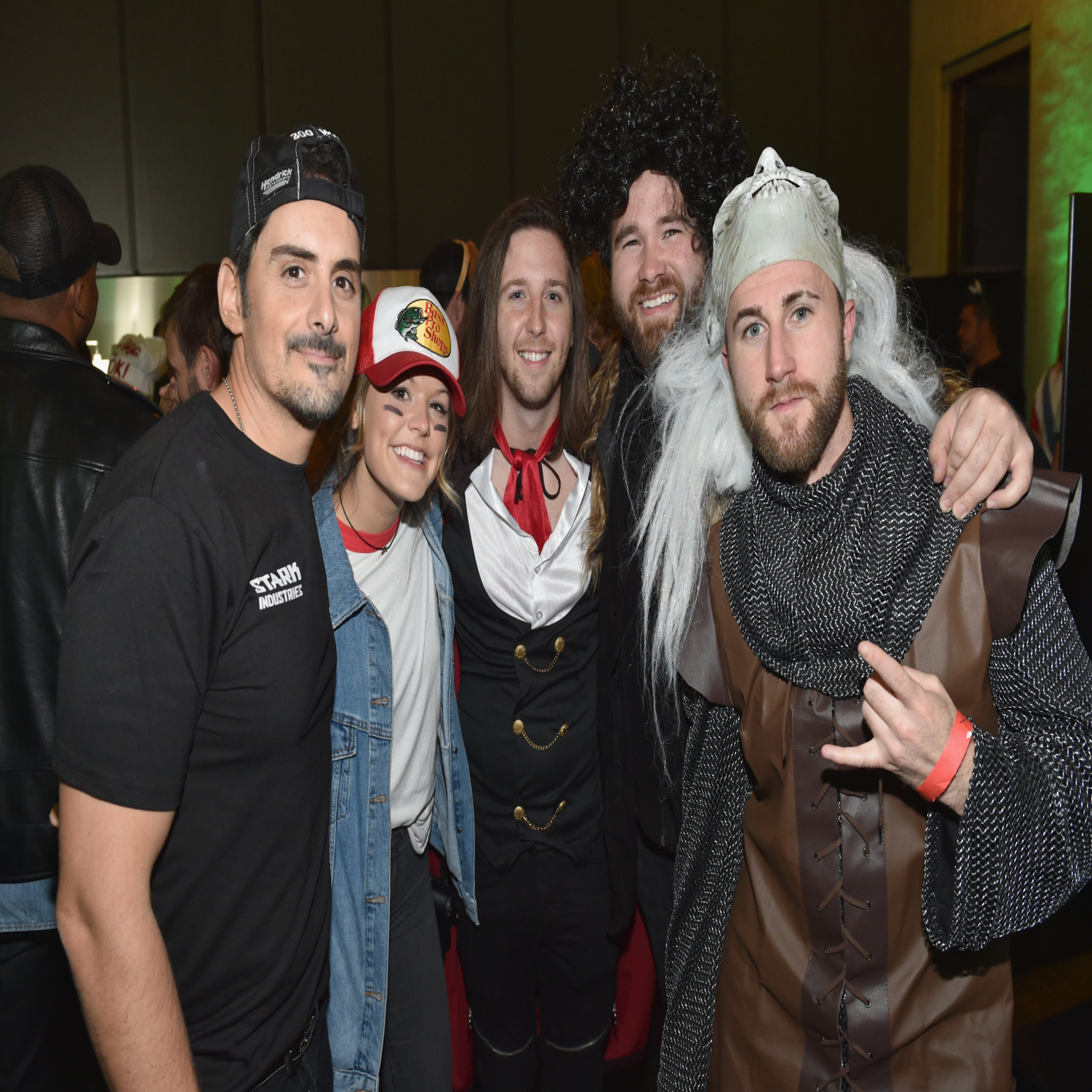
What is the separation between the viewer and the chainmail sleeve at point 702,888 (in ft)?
5.41

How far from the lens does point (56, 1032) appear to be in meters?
1.97

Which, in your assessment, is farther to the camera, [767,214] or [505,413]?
[505,413]

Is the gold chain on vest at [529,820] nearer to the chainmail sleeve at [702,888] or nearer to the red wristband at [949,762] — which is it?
the chainmail sleeve at [702,888]

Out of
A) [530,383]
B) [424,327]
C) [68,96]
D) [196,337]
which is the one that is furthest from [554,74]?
[424,327]

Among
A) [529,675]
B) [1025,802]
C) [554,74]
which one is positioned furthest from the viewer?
[554,74]

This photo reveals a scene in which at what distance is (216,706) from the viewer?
124 centimetres

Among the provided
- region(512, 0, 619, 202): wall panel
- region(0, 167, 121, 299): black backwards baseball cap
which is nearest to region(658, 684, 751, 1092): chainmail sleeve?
region(0, 167, 121, 299): black backwards baseball cap

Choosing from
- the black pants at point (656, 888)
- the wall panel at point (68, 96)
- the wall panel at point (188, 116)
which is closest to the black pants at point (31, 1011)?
the black pants at point (656, 888)

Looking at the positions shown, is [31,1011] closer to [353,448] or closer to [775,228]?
[353,448]

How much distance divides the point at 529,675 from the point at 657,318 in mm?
970

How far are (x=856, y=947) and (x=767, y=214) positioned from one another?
4.33 ft

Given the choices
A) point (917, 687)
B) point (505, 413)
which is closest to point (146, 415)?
point (505, 413)

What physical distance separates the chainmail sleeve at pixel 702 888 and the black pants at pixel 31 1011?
1.22 m

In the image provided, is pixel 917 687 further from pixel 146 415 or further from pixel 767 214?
pixel 146 415
